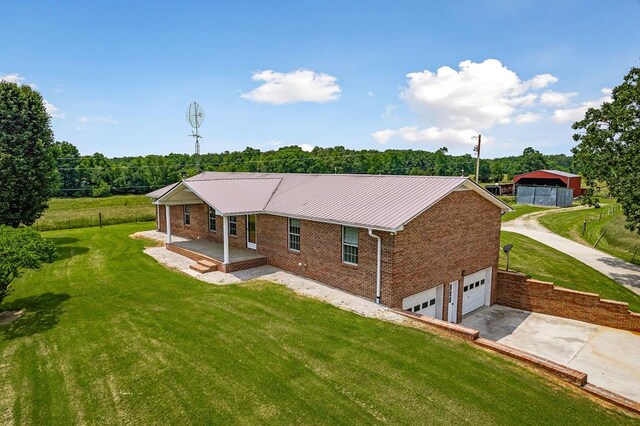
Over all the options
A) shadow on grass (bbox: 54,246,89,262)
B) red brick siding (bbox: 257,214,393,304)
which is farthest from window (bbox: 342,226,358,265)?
shadow on grass (bbox: 54,246,89,262)

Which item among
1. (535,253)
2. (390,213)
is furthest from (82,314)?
(535,253)

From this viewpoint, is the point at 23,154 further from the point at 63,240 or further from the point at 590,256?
the point at 590,256

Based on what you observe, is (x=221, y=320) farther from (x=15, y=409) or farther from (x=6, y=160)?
(x=6, y=160)

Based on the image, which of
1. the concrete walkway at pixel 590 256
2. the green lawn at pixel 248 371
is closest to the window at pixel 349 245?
the green lawn at pixel 248 371

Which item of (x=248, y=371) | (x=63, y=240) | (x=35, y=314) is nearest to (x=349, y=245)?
(x=248, y=371)

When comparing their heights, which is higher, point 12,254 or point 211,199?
point 211,199

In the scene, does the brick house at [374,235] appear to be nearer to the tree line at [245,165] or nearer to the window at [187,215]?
the window at [187,215]
